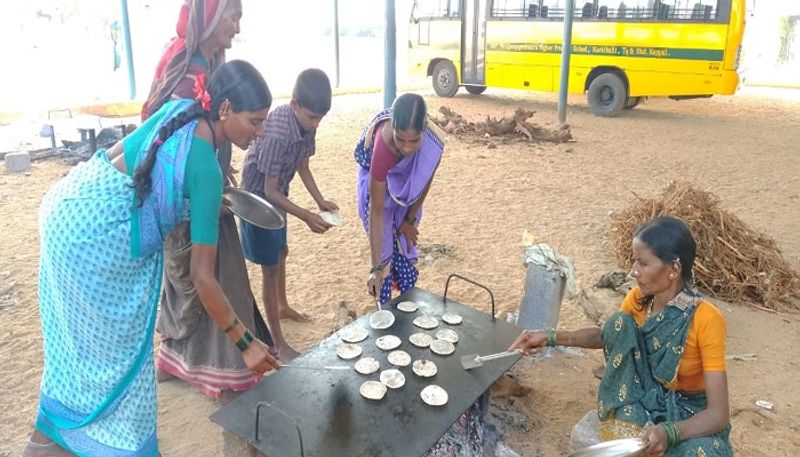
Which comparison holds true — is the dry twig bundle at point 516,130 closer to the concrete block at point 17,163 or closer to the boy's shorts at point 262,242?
the concrete block at point 17,163

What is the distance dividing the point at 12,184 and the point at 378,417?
6.11m

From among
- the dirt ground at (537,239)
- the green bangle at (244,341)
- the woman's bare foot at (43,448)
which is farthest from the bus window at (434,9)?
the woman's bare foot at (43,448)

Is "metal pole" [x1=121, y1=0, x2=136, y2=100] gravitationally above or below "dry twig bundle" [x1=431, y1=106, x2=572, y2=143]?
above

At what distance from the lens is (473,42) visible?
12711mm

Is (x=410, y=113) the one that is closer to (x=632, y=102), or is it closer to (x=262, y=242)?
(x=262, y=242)

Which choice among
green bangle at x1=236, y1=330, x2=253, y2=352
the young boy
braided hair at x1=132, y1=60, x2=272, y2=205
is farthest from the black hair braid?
the young boy

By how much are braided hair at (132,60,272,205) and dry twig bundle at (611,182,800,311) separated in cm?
332

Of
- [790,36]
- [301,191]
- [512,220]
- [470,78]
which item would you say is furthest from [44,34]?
[790,36]

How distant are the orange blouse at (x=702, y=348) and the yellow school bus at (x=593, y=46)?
962 centimetres

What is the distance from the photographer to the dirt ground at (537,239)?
8.55 ft

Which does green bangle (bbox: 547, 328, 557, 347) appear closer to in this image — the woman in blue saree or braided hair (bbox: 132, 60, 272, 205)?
the woman in blue saree

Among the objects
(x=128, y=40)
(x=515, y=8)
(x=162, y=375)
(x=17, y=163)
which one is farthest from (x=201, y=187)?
(x=515, y=8)

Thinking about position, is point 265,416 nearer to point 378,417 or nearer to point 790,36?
point 378,417

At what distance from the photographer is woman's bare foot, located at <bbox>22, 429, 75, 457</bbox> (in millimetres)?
1919
